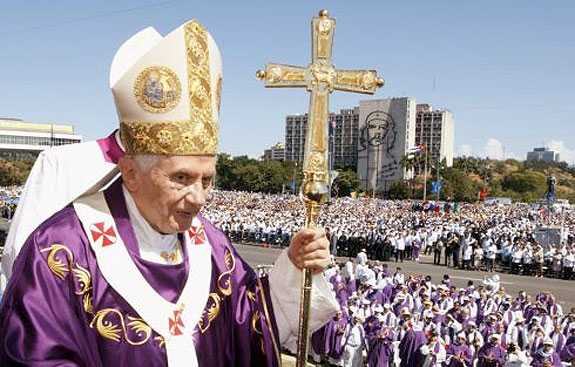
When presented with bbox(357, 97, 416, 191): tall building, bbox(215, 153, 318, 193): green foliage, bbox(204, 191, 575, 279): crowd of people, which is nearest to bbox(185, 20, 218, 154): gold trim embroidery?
bbox(204, 191, 575, 279): crowd of people

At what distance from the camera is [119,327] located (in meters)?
2.34

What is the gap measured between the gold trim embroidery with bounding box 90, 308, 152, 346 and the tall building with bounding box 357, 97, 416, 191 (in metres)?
104

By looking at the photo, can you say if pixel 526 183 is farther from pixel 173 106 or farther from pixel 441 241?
pixel 173 106

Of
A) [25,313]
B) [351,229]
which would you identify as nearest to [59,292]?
[25,313]

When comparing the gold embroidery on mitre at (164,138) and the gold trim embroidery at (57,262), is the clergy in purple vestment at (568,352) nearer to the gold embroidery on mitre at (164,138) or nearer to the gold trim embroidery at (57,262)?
the gold embroidery on mitre at (164,138)

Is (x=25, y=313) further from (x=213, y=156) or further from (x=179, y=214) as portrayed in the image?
(x=213, y=156)

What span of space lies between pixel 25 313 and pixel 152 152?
817 millimetres

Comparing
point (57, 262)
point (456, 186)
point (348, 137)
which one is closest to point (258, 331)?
point (57, 262)

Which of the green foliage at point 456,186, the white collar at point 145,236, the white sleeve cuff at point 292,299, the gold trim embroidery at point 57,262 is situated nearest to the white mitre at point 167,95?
the white collar at point 145,236

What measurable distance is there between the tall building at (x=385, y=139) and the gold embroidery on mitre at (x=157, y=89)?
10403 centimetres

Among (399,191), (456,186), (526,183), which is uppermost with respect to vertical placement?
(526,183)

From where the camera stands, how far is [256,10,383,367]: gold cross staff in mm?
2822

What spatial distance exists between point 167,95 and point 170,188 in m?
0.42

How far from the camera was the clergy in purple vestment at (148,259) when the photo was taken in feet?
7.08
